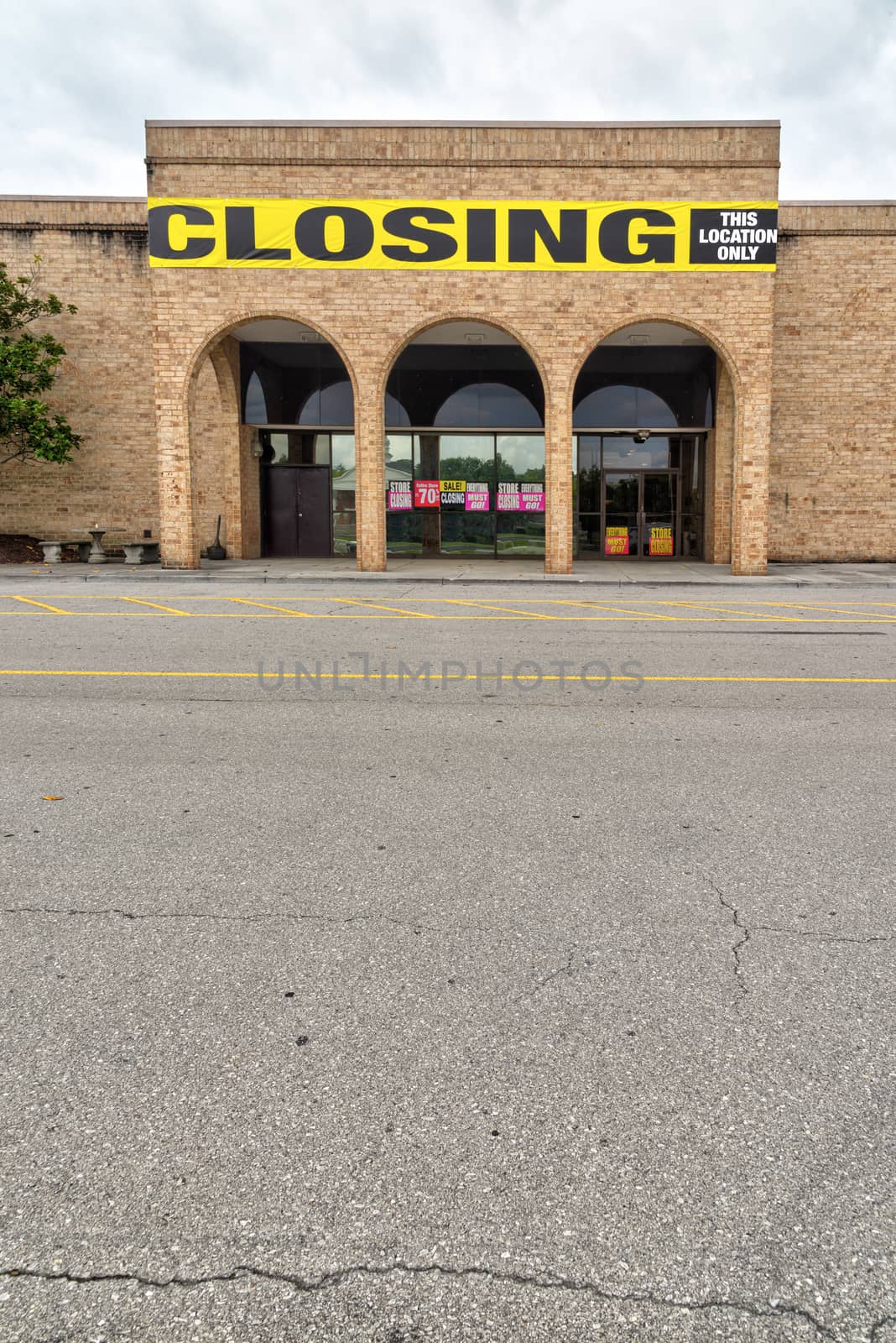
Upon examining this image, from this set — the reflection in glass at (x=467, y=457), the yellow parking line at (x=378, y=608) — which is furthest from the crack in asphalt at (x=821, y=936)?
the reflection in glass at (x=467, y=457)

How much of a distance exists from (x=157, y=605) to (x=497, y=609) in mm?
5513

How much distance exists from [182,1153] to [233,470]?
2421cm

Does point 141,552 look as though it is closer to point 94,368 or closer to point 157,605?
point 94,368

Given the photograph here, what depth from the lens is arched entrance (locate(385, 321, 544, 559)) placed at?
80.6 feet

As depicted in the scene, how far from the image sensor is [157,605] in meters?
14.6

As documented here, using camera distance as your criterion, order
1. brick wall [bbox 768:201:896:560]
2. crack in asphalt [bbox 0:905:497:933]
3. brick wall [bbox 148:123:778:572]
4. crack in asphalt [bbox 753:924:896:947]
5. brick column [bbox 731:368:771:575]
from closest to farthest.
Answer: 1. crack in asphalt [bbox 753:924:896:947]
2. crack in asphalt [bbox 0:905:497:933]
3. brick wall [bbox 148:123:778:572]
4. brick column [bbox 731:368:771:575]
5. brick wall [bbox 768:201:896:560]

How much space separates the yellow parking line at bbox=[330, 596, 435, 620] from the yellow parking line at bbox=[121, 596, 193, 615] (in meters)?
2.75

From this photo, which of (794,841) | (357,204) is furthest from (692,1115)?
(357,204)

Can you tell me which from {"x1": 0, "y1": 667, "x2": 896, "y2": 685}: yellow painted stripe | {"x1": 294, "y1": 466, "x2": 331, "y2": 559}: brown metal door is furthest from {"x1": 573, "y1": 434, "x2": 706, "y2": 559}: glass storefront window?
{"x1": 0, "y1": 667, "x2": 896, "y2": 685}: yellow painted stripe

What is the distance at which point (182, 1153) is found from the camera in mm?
2213

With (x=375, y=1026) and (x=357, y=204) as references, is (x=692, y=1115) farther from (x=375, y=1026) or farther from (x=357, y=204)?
(x=357, y=204)

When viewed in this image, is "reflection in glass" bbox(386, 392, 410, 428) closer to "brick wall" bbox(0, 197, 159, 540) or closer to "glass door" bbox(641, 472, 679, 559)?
"brick wall" bbox(0, 197, 159, 540)

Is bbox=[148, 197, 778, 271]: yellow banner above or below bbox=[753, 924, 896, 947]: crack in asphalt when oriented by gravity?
above

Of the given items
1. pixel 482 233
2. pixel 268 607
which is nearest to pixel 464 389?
pixel 482 233
